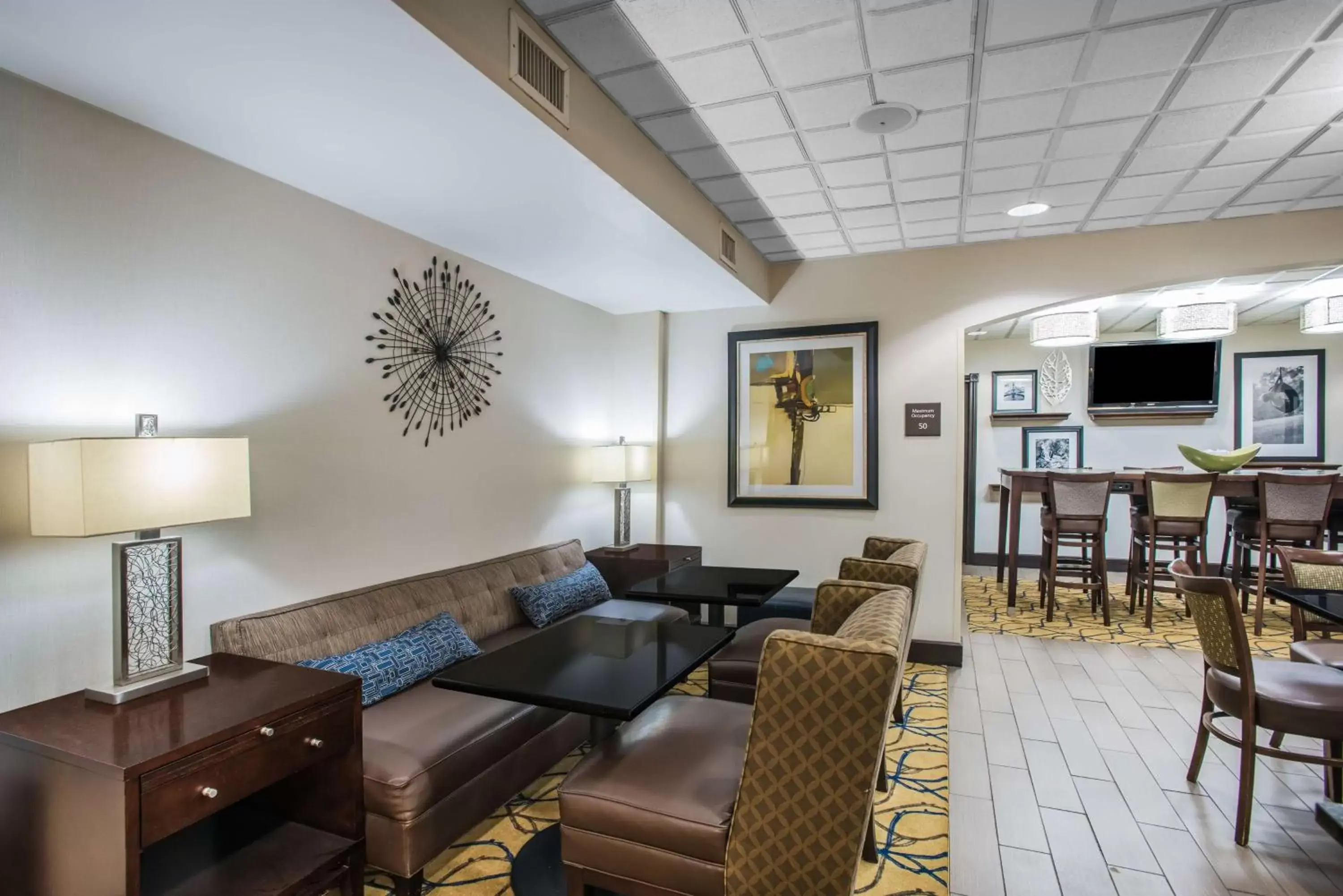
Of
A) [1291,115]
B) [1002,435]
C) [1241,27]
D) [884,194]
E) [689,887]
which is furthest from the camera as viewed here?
[1002,435]

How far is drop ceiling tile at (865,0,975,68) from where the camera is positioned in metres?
2.02

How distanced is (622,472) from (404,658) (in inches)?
84.7

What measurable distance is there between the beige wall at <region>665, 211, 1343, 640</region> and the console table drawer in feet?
11.0

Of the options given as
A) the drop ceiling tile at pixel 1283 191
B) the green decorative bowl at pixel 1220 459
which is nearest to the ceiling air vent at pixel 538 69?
the drop ceiling tile at pixel 1283 191

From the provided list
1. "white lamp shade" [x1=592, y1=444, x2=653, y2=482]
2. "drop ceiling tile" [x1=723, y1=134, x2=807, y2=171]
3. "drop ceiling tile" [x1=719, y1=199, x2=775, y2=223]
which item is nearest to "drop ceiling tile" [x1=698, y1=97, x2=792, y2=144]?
"drop ceiling tile" [x1=723, y1=134, x2=807, y2=171]

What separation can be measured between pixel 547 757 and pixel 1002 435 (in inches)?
266

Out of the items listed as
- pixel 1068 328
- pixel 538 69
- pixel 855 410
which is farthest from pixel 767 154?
pixel 1068 328

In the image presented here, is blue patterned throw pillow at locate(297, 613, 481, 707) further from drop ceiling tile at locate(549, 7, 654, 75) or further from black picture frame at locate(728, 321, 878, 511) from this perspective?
black picture frame at locate(728, 321, 878, 511)

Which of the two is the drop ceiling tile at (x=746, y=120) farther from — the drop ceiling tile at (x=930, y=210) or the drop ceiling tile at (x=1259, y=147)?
the drop ceiling tile at (x=1259, y=147)

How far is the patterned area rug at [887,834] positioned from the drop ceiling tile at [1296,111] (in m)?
2.97

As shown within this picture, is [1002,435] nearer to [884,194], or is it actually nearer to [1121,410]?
[1121,410]

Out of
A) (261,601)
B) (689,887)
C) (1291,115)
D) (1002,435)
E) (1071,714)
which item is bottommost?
(1071,714)

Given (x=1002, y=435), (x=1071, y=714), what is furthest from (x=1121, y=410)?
(x=1071, y=714)

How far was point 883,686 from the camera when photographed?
5.10 ft
